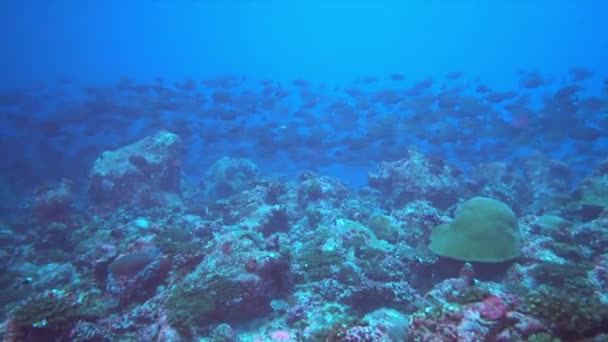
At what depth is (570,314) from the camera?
383cm

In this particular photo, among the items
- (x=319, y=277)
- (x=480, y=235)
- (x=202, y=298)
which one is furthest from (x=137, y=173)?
(x=480, y=235)

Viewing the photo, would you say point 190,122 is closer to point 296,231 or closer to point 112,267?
point 296,231

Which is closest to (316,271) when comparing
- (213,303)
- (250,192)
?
(213,303)

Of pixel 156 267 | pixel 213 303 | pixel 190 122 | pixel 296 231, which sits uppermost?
pixel 190 122

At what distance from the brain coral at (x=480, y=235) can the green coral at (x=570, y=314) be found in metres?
3.41

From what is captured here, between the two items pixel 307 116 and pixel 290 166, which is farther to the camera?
pixel 290 166

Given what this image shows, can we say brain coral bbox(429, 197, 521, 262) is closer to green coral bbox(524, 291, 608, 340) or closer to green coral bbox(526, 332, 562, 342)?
green coral bbox(524, 291, 608, 340)

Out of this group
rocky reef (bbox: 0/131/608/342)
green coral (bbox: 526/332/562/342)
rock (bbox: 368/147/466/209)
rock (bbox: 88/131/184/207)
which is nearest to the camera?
green coral (bbox: 526/332/562/342)

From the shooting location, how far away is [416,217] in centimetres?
1105

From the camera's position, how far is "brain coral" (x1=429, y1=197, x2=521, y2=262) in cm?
753

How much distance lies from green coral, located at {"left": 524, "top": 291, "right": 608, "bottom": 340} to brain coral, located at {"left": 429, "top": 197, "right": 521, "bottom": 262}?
3410 millimetres

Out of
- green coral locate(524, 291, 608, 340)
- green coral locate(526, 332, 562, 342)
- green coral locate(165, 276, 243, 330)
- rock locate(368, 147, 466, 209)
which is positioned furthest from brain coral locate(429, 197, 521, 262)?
rock locate(368, 147, 466, 209)

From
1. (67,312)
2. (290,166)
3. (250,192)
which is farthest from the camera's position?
(290,166)

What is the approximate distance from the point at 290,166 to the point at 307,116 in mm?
10752
